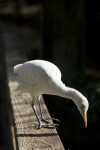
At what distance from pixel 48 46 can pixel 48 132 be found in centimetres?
383

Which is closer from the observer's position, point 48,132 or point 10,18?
point 48,132

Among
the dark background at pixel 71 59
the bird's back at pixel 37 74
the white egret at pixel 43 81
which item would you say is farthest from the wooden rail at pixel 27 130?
the dark background at pixel 71 59

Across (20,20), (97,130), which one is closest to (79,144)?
(97,130)

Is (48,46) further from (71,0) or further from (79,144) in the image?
(79,144)

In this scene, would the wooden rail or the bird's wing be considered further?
the bird's wing

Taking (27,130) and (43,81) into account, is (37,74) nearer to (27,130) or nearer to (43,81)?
(43,81)

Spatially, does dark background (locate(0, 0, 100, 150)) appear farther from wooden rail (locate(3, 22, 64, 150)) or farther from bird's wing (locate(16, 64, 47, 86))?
bird's wing (locate(16, 64, 47, 86))

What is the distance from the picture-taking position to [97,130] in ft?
19.3

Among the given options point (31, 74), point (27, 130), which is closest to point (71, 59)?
Result: point (31, 74)

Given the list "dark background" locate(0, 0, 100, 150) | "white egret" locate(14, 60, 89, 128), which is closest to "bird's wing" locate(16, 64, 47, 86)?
"white egret" locate(14, 60, 89, 128)

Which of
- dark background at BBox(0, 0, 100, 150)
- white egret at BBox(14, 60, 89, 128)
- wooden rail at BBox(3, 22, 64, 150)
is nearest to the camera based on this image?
wooden rail at BBox(3, 22, 64, 150)

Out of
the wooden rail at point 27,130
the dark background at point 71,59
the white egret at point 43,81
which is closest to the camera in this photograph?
the wooden rail at point 27,130

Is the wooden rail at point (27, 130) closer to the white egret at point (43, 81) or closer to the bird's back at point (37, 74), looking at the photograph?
the white egret at point (43, 81)

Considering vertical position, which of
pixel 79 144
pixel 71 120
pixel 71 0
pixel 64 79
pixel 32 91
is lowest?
pixel 79 144
